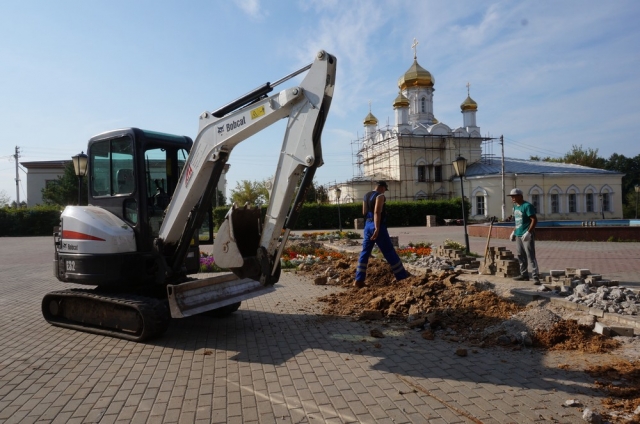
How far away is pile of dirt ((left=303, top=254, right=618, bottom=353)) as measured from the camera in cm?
531

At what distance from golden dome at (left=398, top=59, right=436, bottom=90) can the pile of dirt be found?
4769cm

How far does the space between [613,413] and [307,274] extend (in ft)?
27.8

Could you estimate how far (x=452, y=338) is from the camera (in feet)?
18.4

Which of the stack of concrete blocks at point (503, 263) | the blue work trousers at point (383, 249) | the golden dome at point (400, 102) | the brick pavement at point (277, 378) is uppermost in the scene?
the golden dome at point (400, 102)

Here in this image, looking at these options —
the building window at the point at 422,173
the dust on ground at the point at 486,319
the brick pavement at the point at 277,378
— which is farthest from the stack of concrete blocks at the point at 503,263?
the building window at the point at 422,173

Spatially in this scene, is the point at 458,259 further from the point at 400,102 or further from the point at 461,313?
the point at 400,102

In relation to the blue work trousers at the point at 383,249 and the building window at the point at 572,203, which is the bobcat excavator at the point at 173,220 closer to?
the blue work trousers at the point at 383,249

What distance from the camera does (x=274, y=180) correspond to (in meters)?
5.45

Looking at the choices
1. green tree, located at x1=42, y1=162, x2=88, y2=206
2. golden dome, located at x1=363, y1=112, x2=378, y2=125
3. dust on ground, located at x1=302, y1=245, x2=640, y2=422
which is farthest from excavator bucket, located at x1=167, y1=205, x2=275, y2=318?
golden dome, located at x1=363, y1=112, x2=378, y2=125

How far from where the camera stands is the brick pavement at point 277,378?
377 centimetres

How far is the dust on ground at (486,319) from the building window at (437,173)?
4486 centimetres

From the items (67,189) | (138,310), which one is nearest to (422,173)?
(67,189)

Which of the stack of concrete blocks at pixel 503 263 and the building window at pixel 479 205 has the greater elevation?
the building window at pixel 479 205

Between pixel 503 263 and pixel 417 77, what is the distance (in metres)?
47.1
